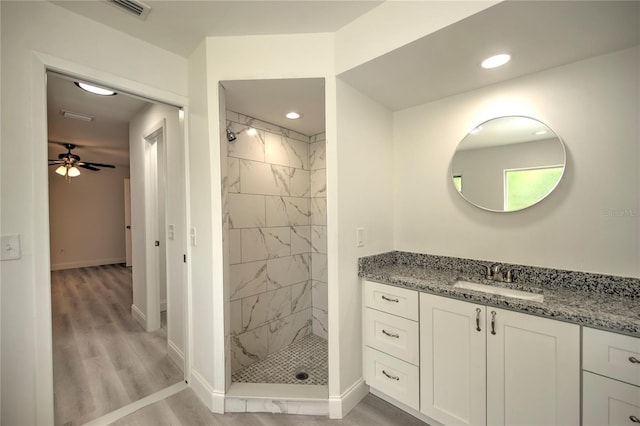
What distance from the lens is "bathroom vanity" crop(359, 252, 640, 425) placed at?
3.88ft

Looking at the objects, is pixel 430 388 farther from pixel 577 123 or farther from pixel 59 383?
pixel 59 383

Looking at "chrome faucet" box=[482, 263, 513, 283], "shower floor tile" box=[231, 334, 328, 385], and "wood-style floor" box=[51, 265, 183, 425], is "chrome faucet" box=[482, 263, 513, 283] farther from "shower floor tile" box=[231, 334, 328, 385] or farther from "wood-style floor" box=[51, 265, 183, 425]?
"wood-style floor" box=[51, 265, 183, 425]

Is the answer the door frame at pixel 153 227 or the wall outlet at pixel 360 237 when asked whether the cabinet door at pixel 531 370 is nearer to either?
the wall outlet at pixel 360 237

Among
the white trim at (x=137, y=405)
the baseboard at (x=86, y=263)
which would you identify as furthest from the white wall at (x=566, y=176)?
the baseboard at (x=86, y=263)

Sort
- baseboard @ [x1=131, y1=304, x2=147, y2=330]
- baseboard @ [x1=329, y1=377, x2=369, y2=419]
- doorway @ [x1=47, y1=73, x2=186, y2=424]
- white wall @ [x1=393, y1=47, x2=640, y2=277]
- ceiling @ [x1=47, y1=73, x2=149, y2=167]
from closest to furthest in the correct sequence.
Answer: white wall @ [x1=393, y1=47, x2=640, y2=277]
baseboard @ [x1=329, y1=377, x2=369, y2=419]
doorway @ [x1=47, y1=73, x2=186, y2=424]
ceiling @ [x1=47, y1=73, x2=149, y2=167]
baseboard @ [x1=131, y1=304, x2=147, y2=330]

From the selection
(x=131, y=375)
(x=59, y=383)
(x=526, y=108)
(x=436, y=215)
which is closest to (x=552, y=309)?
(x=436, y=215)

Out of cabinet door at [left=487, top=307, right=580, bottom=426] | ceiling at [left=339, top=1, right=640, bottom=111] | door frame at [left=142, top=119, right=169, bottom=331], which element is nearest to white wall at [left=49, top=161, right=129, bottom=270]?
door frame at [left=142, top=119, right=169, bottom=331]

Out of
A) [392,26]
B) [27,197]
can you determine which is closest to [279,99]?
[392,26]

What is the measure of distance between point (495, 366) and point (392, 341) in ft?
1.96

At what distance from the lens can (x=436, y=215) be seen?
2.16 m

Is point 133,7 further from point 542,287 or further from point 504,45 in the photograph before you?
point 542,287

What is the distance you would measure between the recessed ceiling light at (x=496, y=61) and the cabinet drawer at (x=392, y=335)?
5.33 feet

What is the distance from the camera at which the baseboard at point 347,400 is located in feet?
5.92

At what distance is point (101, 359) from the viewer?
98.3 inches
